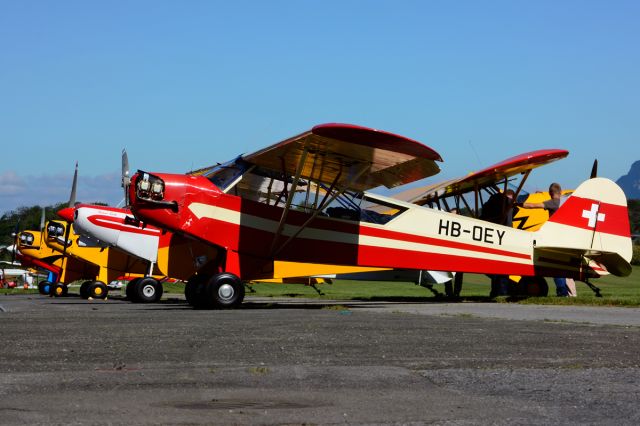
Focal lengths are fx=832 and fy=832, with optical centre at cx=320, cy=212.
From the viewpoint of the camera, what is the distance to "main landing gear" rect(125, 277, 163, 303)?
17.1m

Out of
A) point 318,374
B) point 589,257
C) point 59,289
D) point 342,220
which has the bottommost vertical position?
point 59,289

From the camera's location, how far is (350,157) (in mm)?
12828

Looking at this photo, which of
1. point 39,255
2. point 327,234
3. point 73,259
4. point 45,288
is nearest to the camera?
point 327,234

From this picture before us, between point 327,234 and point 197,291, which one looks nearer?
point 197,291

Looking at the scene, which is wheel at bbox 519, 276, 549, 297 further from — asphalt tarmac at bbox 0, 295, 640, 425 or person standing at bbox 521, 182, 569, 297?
asphalt tarmac at bbox 0, 295, 640, 425

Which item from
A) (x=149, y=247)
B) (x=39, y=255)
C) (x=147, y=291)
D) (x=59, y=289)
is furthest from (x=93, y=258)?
(x=147, y=291)

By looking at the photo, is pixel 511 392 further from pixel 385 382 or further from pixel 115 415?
pixel 115 415

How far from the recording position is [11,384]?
424cm

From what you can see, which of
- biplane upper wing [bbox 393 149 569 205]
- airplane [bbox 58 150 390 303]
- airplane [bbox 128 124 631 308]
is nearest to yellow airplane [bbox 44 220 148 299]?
airplane [bbox 58 150 390 303]

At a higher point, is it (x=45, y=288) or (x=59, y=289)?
(x=59, y=289)

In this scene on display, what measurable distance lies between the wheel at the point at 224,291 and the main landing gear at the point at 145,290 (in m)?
5.67

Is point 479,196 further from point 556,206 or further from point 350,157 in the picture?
point 350,157

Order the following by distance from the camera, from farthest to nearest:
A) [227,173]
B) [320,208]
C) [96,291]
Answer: [96,291] < [320,208] < [227,173]

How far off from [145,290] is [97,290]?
6.21 meters
